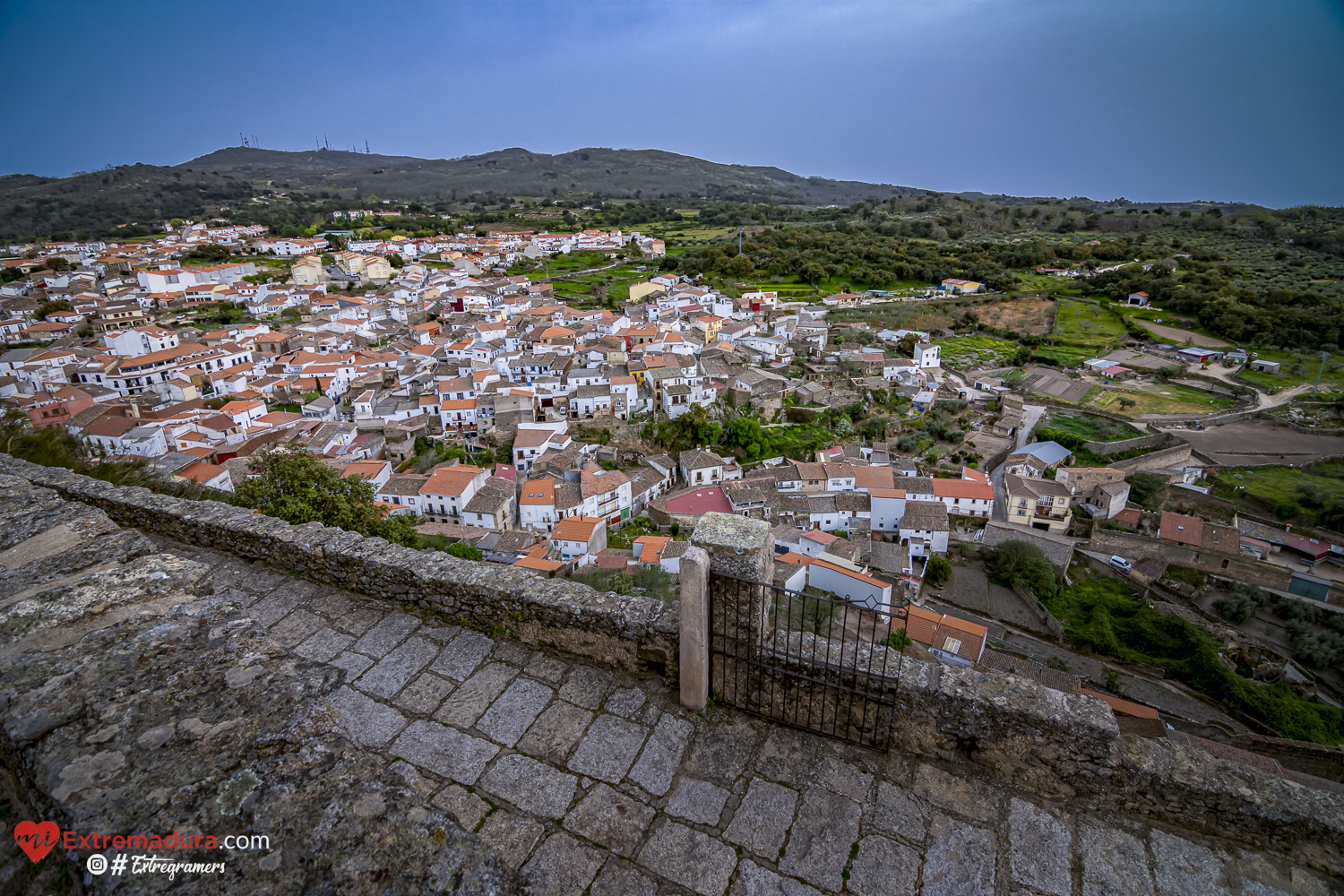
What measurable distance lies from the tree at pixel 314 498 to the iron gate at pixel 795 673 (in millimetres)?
5491

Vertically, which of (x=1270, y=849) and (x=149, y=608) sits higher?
(x=149, y=608)

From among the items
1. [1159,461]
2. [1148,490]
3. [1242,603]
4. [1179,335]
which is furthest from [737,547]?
[1179,335]

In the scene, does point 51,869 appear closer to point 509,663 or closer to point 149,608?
point 149,608

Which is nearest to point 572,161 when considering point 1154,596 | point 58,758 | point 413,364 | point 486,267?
point 486,267

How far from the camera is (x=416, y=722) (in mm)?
3854

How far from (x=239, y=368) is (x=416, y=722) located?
41.3 m

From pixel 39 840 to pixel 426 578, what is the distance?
9.30ft

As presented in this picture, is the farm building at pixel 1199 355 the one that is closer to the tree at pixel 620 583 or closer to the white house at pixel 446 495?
the tree at pixel 620 583

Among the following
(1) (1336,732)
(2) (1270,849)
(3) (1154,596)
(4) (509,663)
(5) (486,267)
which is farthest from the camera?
(5) (486,267)

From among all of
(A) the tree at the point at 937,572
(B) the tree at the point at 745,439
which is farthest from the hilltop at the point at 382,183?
(A) the tree at the point at 937,572

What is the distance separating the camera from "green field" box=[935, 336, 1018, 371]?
4528 centimetres

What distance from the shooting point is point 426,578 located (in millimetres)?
4750

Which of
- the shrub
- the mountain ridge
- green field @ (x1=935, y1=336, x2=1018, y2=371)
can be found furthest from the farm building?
the mountain ridge

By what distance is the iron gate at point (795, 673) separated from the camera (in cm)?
373
